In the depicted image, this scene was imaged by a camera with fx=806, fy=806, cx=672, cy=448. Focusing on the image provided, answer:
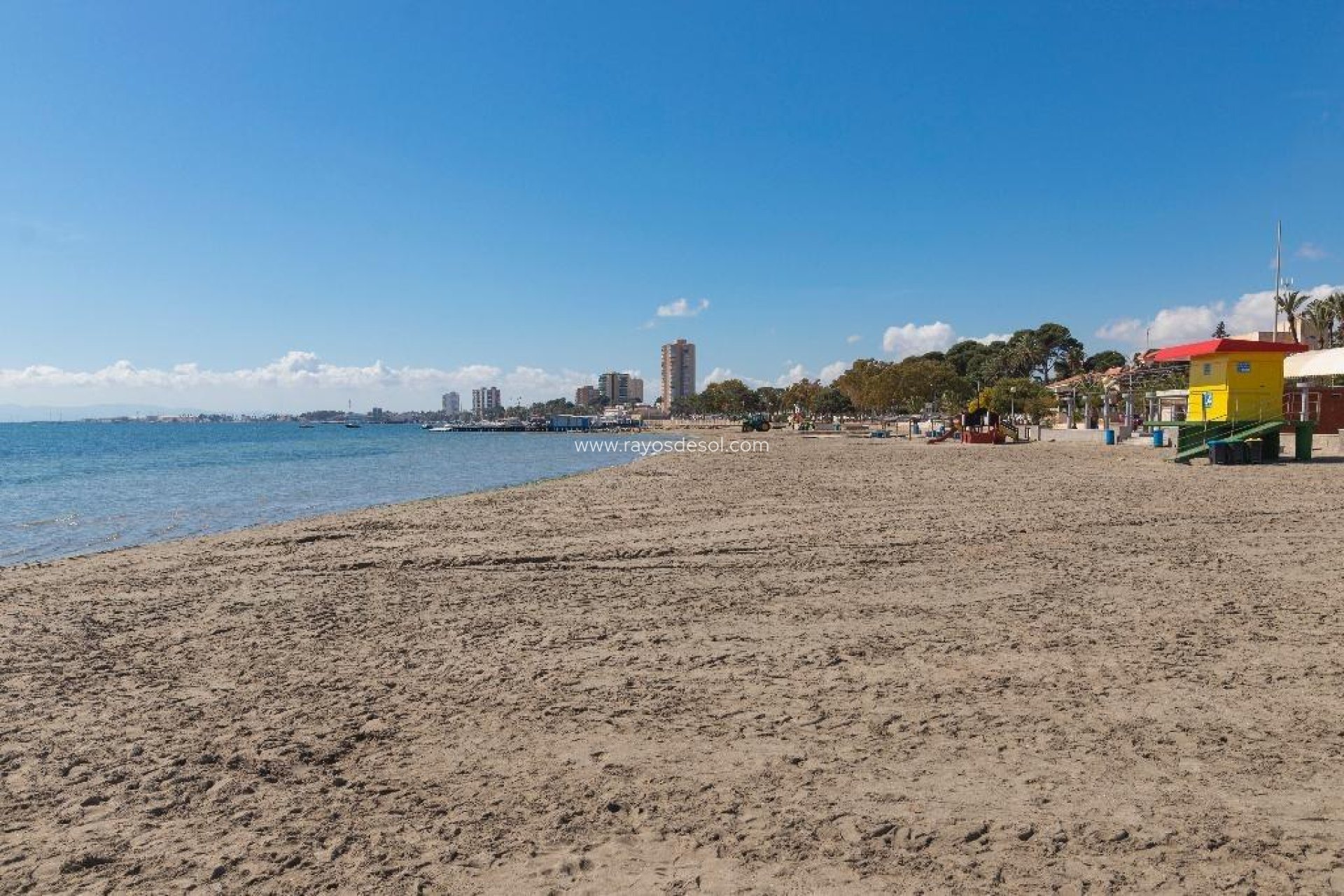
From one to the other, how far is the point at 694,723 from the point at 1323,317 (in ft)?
239

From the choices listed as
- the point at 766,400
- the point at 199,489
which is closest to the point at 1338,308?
the point at 199,489

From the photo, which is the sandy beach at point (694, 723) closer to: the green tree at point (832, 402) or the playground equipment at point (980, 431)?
the playground equipment at point (980, 431)

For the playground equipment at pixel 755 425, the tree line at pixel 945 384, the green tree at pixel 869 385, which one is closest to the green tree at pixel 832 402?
the tree line at pixel 945 384

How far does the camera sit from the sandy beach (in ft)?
10.6

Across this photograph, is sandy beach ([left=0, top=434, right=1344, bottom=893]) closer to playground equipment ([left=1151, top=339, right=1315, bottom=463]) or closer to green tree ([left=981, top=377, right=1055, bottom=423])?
playground equipment ([left=1151, top=339, right=1315, bottom=463])

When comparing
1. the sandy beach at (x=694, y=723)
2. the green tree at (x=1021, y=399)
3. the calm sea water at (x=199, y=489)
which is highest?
the green tree at (x=1021, y=399)

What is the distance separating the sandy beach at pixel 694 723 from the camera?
325 cm

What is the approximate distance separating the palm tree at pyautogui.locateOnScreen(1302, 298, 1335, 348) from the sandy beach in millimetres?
63351

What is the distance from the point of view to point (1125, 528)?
37.3 feet

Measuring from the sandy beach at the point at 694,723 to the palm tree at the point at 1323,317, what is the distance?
208ft

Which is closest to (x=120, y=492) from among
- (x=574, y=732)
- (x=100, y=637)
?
(x=100, y=637)

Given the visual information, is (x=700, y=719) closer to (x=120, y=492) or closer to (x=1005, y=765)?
(x=1005, y=765)

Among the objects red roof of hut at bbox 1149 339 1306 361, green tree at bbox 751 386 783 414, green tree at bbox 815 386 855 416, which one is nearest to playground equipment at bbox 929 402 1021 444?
red roof of hut at bbox 1149 339 1306 361

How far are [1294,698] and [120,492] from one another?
33395mm
